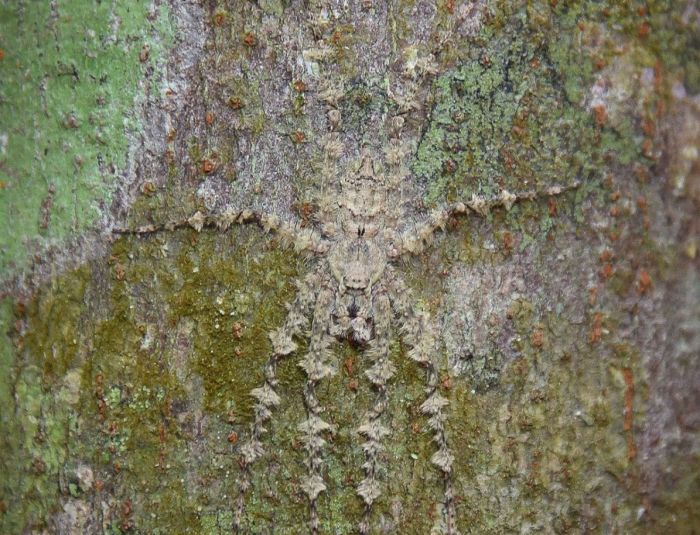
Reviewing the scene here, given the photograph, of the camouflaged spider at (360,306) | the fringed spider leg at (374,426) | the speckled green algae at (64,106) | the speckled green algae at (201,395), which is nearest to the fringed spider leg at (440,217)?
the camouflaged spider at (360,306)

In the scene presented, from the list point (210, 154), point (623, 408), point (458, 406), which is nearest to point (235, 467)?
point (458, 406)

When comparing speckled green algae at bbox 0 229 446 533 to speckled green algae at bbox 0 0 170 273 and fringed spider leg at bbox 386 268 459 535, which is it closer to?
fringed spider leg at bbox 386 268 459 535

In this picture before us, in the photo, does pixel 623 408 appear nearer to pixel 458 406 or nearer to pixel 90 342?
pixel 458 406

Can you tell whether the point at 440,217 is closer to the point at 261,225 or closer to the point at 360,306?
the point at 360,306

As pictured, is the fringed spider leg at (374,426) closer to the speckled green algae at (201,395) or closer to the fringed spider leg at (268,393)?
the speckled green algae at (201,395)

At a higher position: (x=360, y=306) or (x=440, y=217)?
(x=440, y=217)

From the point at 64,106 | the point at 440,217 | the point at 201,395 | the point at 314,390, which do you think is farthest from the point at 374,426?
the point at 64,106

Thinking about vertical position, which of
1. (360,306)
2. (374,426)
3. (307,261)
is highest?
(307,261)
